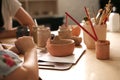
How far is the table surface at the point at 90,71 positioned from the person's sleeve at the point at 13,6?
102cm

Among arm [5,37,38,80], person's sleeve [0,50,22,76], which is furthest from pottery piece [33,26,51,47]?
person's sleeve [0,50,22,76]

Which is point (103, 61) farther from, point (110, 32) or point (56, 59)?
point (110, 32)

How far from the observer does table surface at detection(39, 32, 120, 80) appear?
3.08 ft

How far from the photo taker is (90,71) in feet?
3.26

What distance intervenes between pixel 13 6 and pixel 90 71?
1243 millimetres

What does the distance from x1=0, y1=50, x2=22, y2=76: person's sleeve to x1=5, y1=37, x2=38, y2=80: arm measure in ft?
0.05

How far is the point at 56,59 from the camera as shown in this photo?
1153mm

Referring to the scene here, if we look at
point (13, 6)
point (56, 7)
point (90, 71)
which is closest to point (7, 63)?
point (90, 71)

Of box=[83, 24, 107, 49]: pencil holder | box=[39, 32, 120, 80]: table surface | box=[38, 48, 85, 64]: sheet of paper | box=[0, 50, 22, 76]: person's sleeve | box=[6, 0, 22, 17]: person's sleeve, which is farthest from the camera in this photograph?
box=[6, 0, 22, 17]: person's sleeve

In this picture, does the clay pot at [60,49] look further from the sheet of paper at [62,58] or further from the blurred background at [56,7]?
the blurred background at [56,7]

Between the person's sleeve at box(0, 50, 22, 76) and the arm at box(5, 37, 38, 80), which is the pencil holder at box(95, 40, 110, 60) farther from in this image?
the person's sleeve at box(0, 50, 22, 76)

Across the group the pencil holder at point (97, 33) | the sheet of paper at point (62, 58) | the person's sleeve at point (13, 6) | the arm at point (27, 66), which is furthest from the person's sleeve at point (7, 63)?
the person's sleeve at point (13, 6)

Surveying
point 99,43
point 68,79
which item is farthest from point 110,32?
point 68,79

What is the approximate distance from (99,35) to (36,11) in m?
2.87
